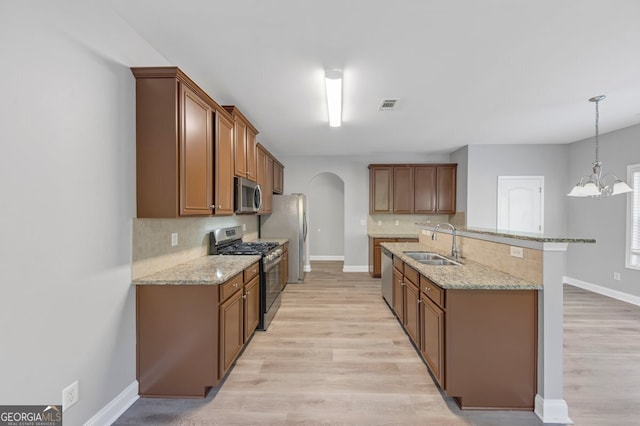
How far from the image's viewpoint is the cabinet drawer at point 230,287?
7.06 feet

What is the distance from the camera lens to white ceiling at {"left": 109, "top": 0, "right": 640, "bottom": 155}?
184 cm

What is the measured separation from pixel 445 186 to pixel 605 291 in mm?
3098

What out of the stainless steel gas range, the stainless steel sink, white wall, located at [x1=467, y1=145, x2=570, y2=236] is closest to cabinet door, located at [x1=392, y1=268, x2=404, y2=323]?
the stainless steel sink

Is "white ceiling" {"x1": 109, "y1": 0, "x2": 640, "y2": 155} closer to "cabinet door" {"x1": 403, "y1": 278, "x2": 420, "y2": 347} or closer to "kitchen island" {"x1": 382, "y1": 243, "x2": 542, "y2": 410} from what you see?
"kitchen island" {"x1": 382, "y1": 243, "x2": 542, "y2": 410}

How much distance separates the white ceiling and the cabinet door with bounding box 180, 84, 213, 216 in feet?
1.51

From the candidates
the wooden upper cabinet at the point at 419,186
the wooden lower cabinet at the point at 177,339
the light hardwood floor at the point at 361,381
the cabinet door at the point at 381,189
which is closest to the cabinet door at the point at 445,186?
the wooden upper cabinet at the point at 419,186

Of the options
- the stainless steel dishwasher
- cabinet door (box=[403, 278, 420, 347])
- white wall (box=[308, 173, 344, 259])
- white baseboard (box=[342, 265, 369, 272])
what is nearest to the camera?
cabinet door (box=[403, 278, 420, 347])

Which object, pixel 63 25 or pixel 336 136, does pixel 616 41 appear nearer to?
pixel 336 136

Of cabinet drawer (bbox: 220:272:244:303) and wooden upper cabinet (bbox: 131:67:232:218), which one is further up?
wooden upper cabinet (bbox: 131:67:232:218)

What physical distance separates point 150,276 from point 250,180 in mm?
1873

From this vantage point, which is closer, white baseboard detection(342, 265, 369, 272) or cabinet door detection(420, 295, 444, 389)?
cabinet door detection(420, 295, 444, 389)

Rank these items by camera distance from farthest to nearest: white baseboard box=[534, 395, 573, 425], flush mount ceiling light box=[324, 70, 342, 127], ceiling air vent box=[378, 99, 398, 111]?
ceiling air vent box=[378, 99, 398, 111] < flush mount ceiling light box=[324, 70, 342, 127] < white baseboard box=[534, 395, 573, 425]

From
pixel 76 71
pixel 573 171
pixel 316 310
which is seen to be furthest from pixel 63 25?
pixel 573 171
